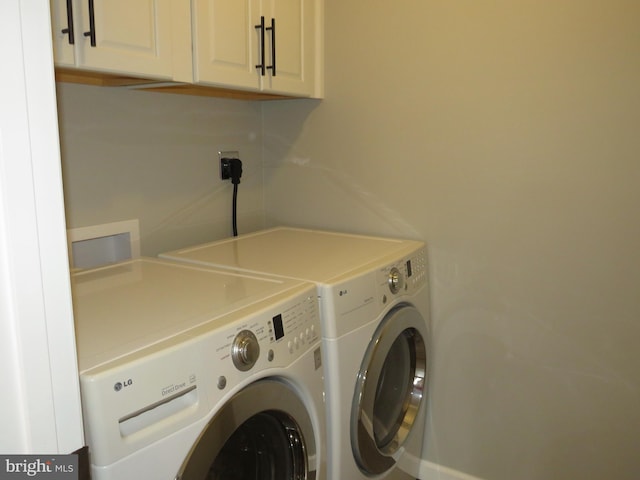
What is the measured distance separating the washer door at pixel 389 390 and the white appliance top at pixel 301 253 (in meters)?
0.21

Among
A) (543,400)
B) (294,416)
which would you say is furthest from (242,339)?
(543,400)

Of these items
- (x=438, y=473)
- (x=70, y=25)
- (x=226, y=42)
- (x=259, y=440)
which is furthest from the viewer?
(x=438, y=473)

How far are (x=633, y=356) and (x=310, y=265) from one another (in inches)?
39.5

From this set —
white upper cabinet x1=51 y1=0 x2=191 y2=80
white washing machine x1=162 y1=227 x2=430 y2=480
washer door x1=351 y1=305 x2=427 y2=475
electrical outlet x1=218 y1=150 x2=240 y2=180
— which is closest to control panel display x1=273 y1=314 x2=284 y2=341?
white washing machine x1=162 y1=227 x2=430 y2=480

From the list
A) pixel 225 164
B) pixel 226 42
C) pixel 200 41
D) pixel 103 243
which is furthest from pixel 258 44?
pixel 103 243

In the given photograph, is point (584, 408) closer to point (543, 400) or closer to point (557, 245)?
point (543, 400)

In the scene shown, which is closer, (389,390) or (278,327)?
(278,327)

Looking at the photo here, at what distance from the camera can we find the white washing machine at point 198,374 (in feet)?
2.55

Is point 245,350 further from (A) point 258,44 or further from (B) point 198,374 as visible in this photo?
(A) point 258,44

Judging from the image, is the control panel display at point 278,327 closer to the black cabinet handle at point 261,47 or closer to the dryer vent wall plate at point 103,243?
the dryer vent wall plate at point 103,243

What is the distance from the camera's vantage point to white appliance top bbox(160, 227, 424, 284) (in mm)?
1381

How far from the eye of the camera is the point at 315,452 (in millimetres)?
1193

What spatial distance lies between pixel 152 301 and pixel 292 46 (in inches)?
42.0

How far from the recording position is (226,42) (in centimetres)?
146
